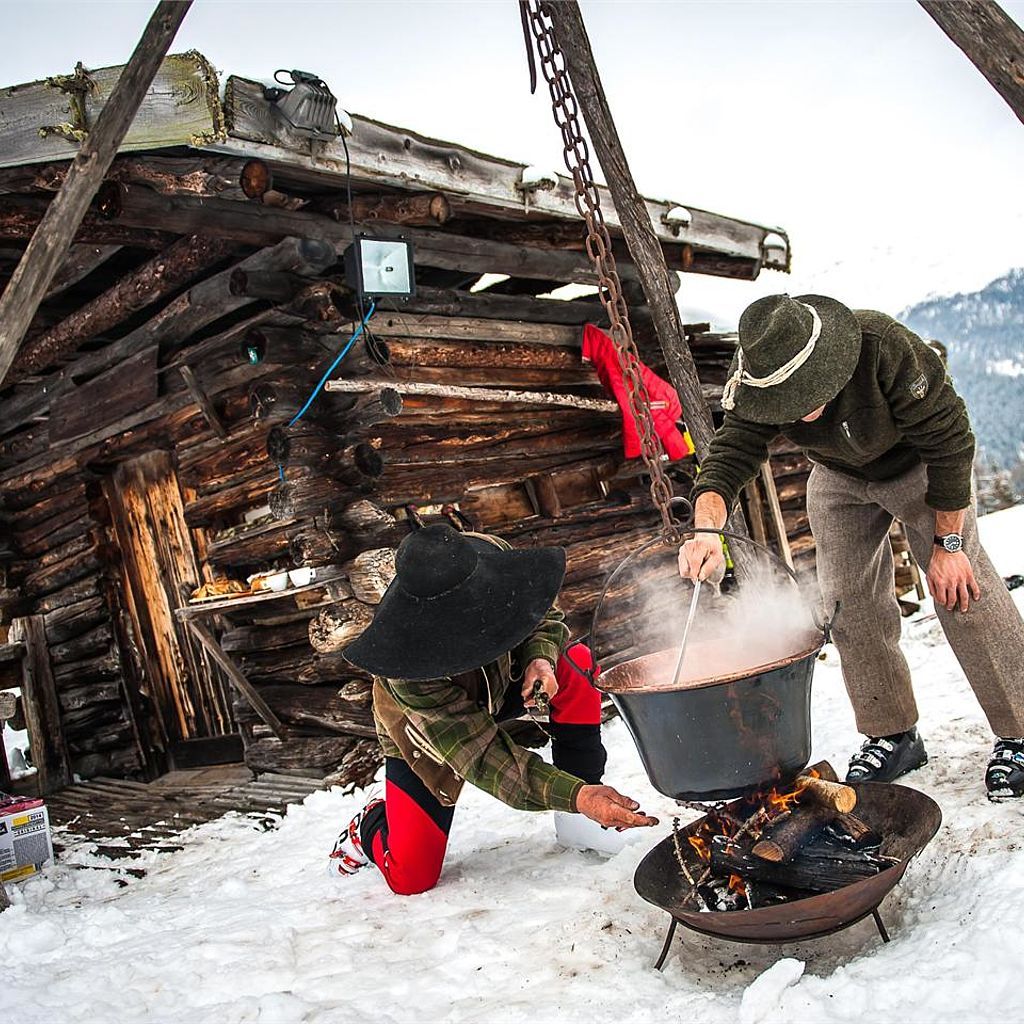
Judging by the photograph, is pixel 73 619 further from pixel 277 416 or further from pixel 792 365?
pixel 792 365

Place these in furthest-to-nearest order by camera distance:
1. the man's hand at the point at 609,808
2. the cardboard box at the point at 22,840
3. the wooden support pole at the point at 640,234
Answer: the cardboard box at the point at 22,840 < the wooden support pole at the point at 640,234 < the man's hand at the point at 609,808

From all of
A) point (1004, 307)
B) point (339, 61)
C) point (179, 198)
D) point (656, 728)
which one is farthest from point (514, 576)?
point (1004, 307)

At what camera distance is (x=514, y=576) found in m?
3.15

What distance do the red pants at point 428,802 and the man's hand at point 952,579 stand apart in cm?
123

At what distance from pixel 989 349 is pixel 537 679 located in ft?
438

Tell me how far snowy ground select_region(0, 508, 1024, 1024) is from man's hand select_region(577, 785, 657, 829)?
374 millimetres

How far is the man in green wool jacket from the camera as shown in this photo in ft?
8.63

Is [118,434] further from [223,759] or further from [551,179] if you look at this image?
[551,179]

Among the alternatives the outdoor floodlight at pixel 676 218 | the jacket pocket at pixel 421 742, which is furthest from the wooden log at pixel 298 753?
the outdoor floodlight at pixel 676 218

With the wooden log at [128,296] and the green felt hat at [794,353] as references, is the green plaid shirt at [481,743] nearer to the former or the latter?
the green felt hat at [794,353]

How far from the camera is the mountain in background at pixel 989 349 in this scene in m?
89.4

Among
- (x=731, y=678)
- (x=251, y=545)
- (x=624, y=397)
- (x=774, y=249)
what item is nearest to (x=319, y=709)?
(x=251, y=545)

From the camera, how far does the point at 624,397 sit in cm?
608

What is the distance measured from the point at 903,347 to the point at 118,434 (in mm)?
5593
